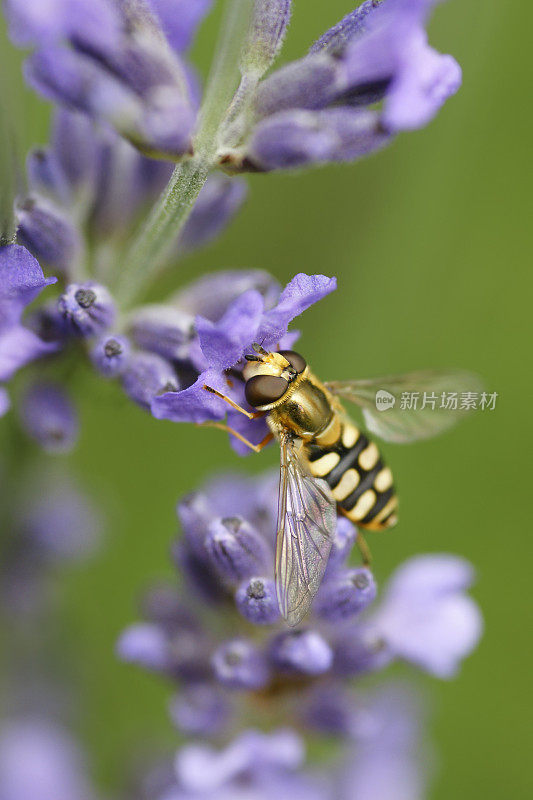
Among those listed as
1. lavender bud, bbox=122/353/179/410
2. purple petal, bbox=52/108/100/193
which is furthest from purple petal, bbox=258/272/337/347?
purple petal, bbox=52/108/100/193

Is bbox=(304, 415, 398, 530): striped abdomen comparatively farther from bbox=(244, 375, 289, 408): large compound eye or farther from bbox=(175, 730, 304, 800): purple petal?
bbox=(175, 730, 304, 800): purple petal

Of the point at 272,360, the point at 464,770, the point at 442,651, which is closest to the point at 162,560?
the point at 464,770

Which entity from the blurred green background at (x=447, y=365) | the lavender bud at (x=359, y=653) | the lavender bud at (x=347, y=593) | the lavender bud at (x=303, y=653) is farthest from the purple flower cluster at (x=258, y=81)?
the blurred green background at (x=447, y=365)

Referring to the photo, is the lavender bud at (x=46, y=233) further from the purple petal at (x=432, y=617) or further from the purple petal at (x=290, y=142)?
the purple petal at (x=432, y=617)

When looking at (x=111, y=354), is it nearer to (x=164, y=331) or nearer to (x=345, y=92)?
(x=164, y=331)

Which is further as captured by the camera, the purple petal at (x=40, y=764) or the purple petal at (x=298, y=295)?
the purple petal at (x=40, y=764)

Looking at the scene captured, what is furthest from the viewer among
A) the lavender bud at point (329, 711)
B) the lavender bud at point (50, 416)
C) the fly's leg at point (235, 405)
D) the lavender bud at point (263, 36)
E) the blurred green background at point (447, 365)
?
the blurred green background at point (447, 365)

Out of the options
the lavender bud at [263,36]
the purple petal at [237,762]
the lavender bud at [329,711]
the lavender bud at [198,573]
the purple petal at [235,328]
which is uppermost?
the lavender bud at [263,36]
